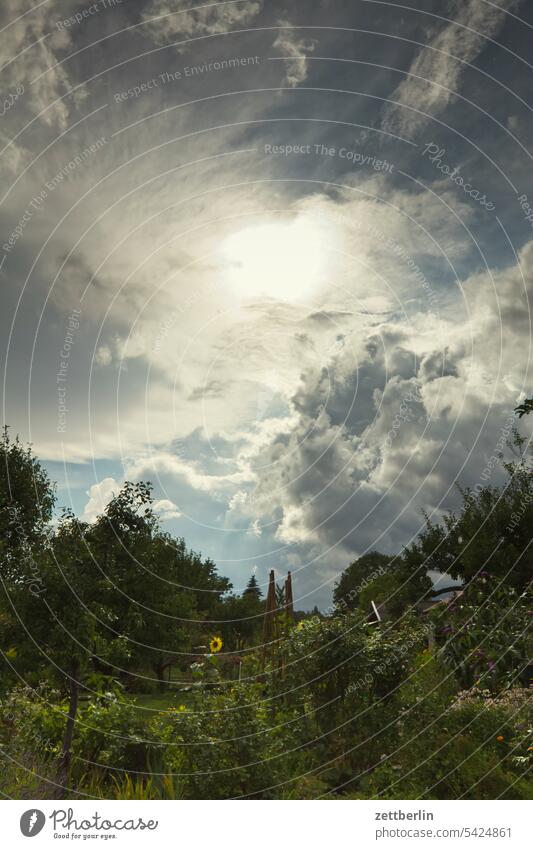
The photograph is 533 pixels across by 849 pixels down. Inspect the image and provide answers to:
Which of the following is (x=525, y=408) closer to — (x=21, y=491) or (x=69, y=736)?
(x=69, y=736)

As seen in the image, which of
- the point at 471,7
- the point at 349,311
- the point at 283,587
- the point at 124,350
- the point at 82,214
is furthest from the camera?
the point at 283,587

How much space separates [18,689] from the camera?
7977 mm

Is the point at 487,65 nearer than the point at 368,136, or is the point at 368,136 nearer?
the point at 487,65

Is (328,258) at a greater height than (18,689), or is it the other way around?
(328,258)

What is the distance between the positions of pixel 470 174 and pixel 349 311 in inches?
100

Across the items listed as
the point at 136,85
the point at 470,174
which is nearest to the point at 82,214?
the point at 136,85

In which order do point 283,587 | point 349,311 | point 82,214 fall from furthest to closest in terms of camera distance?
point 283,587 < point 349,311 < point 82,214

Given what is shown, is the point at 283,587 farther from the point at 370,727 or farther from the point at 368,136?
the point at 368,136

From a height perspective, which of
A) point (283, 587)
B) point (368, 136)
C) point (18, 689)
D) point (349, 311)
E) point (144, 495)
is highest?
point (368, 136)
